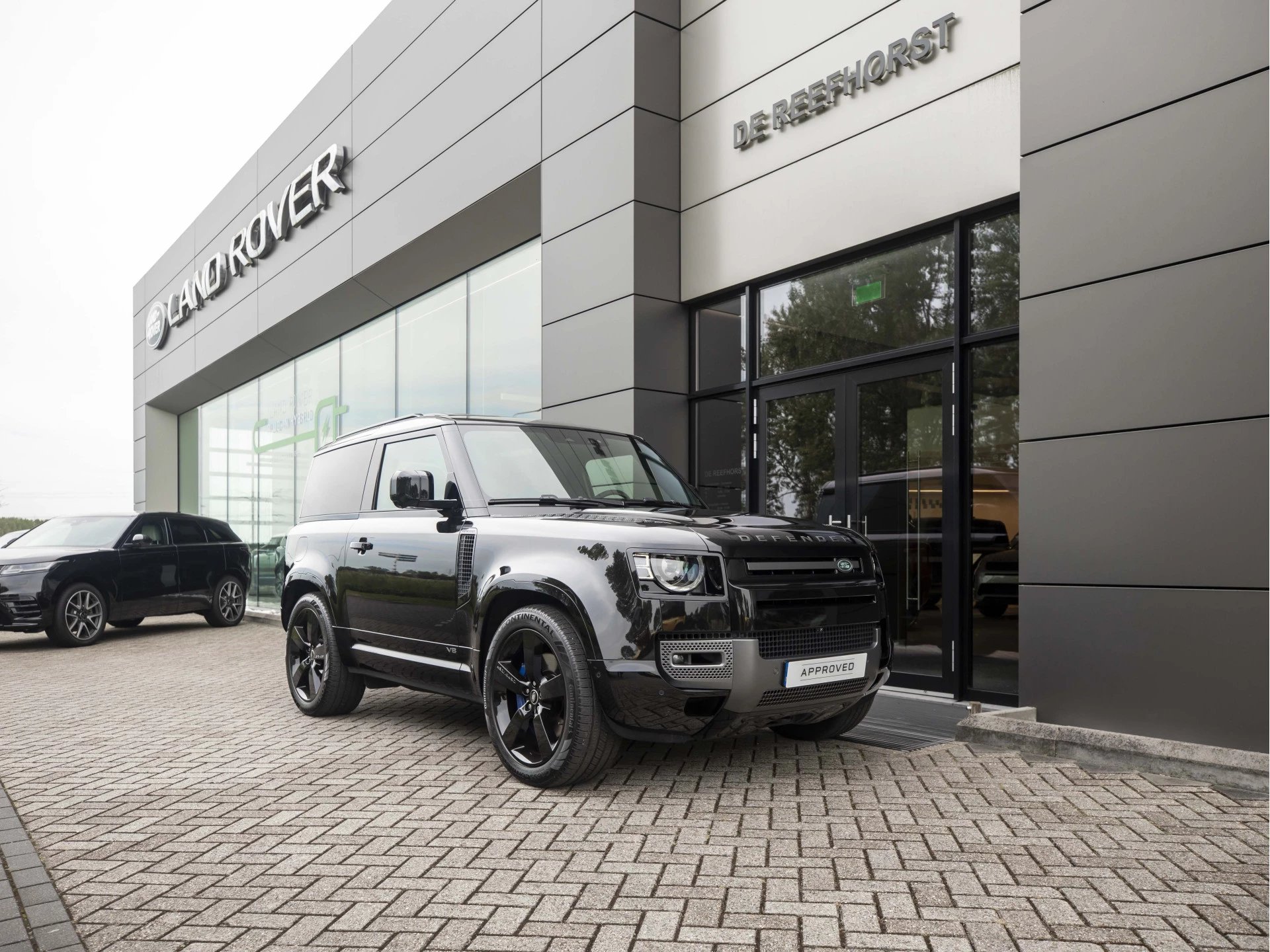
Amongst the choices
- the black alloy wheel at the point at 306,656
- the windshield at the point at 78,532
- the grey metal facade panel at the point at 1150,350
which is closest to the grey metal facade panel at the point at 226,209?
the windshield at the point at 78,532

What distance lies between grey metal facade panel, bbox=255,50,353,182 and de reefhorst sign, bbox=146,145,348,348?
2.11 ft

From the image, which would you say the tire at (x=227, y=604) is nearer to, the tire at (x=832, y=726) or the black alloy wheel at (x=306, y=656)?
the black alloy wheel at (x=306, y=656)

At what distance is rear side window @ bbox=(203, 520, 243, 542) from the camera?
13805 millimetres

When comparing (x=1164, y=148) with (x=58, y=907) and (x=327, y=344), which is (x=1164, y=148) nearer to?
(x=58, y=907)

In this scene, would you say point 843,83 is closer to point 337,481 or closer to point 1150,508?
point 1150,508

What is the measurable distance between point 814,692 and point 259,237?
16.4 metres

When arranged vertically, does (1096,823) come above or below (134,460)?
below

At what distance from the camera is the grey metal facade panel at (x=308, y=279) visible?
47.9ft

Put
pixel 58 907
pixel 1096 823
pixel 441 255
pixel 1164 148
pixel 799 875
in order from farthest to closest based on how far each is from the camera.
A: pixel 441 255 < pixel 1164 148 < pixel 1096 823 < pixel 799 875 < pixel 58 907

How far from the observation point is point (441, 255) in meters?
13.0

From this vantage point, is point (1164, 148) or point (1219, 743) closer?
point (1219, 743)

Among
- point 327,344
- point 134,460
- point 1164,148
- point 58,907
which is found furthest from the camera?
point 134,460

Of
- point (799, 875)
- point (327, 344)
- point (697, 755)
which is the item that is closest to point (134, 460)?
point (327, 344)

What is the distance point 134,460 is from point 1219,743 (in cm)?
2737
